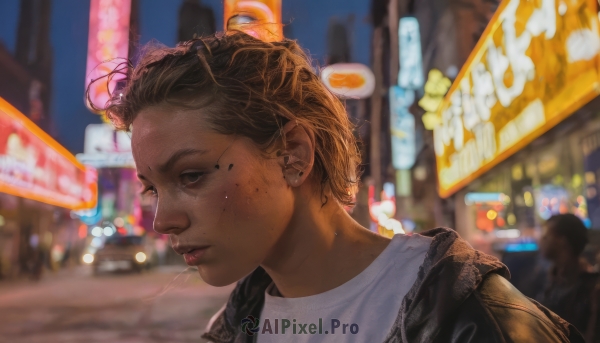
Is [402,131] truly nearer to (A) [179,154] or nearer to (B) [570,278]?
(B) [570,278]

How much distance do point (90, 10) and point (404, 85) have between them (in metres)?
1.42

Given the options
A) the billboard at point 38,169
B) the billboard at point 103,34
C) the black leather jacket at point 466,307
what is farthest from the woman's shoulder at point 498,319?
the billboard at point 103,34

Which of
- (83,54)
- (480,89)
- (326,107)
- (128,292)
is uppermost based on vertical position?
(83,54)

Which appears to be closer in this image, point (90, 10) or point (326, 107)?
point (326, 107)

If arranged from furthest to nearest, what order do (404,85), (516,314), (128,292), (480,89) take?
(404,85)
(128,292)
(480,89)
(516,314)

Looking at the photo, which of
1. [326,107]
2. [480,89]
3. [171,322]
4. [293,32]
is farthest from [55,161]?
[480,89]

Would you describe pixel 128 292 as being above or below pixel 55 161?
below

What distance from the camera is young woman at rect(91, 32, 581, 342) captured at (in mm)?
523

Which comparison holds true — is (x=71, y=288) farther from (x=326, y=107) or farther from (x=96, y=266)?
(x=326, y=107)

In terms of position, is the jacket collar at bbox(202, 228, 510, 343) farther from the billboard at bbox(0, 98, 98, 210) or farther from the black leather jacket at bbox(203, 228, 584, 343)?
the billboard at bbox(0, 98, 98, 210)

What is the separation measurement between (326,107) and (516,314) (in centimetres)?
37

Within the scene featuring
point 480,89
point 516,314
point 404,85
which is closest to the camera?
point 516,314

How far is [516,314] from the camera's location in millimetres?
464

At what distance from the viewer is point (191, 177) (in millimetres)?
565
